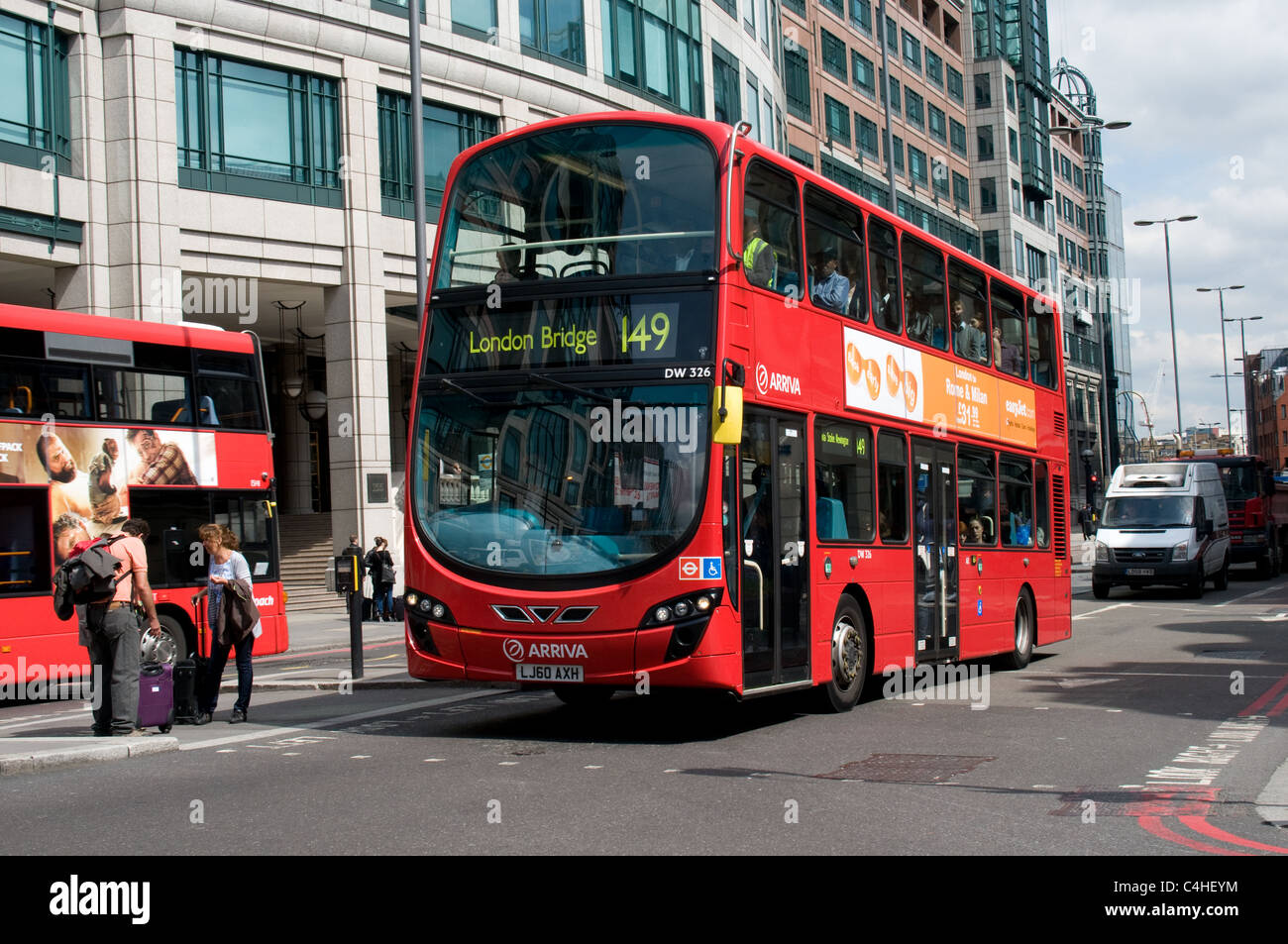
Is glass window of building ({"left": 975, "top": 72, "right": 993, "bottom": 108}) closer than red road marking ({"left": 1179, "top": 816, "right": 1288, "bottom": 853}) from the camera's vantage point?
No

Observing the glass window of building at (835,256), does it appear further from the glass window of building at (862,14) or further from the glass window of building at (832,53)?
the glass window of building at (862,14)

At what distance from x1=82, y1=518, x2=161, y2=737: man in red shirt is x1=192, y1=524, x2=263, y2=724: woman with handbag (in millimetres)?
962

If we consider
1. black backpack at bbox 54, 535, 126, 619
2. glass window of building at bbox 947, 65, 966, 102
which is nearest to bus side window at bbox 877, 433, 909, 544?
black backpack at bbox 54, 535, 126, 619

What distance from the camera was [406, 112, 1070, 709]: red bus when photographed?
10211mm

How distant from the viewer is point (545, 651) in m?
10.3

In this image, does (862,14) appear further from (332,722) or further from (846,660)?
(332,722)

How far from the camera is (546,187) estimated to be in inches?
441

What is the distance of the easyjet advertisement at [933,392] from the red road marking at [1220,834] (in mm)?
5624

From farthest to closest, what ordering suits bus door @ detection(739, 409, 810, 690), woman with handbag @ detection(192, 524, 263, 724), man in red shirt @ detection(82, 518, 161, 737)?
woman with handbag @ detection(192, 524, 263, 724), man in red shirt @ detection(82, 518, 161, 737), bus door @ detection(739, 409, 810, 690)

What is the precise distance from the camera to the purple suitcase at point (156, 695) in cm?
1135

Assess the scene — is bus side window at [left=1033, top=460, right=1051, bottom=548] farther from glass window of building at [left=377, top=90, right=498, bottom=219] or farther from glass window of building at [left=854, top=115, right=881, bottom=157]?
glass window of building at [left=854, top=115, right=881, bottom=157]

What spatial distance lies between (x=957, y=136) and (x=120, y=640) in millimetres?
69937

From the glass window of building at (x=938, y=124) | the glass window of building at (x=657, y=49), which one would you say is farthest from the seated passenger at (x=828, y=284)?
the glass window of building at (x=938, y=124)

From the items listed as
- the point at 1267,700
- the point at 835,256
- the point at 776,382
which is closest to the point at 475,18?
the point at 835,256
